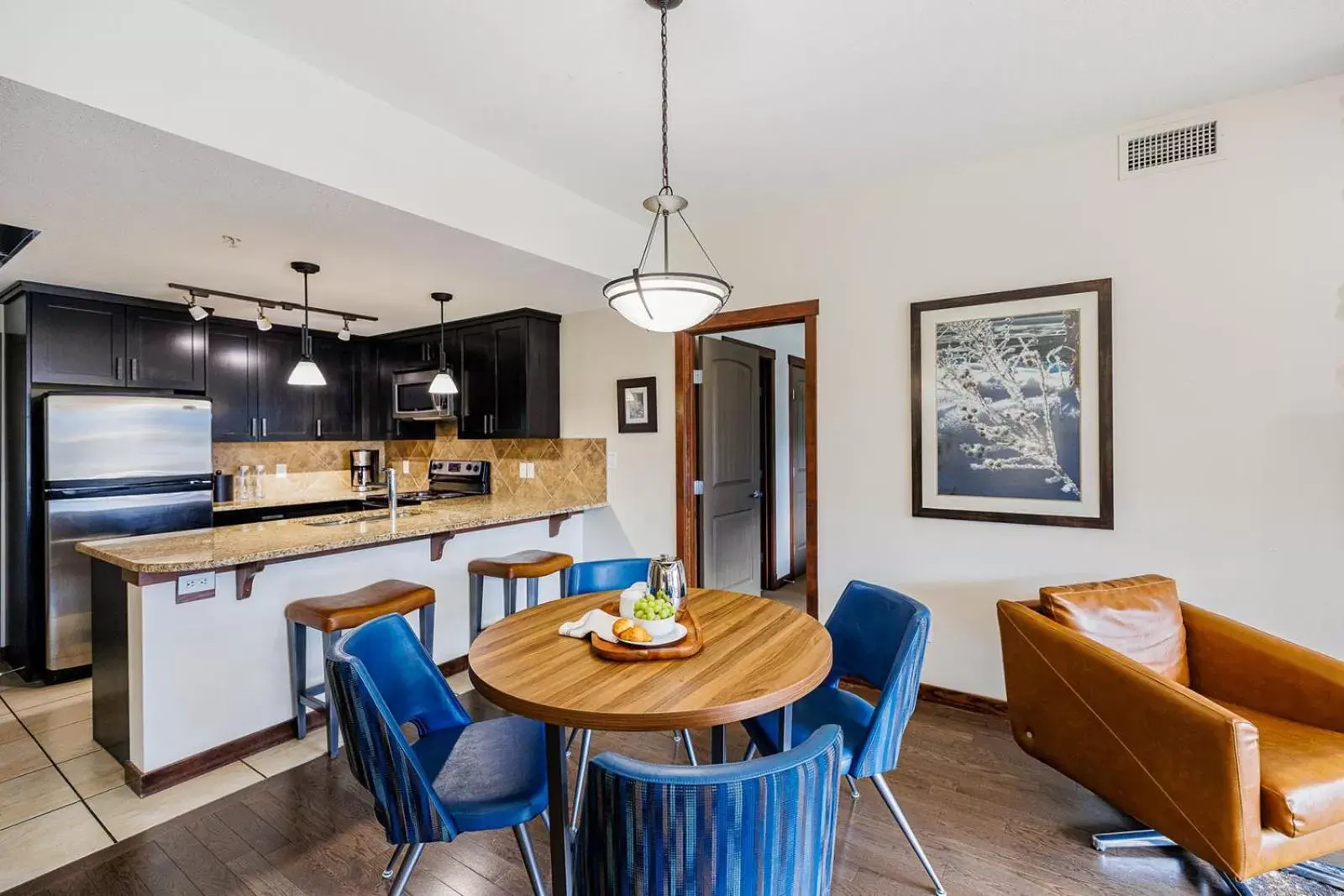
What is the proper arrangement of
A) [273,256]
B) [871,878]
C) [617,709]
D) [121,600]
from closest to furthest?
1. [617,709]
2. [871,878]
3. [121,600]
4. [273,256]

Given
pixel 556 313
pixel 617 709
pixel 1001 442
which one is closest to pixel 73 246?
pixel 556 313

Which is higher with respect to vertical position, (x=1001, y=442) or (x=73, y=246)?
(x=73, y=246)

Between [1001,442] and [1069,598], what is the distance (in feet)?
2.84

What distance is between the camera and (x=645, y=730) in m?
1.32

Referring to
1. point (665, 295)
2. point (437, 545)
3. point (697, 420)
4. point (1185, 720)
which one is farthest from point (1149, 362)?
point (437, 545)

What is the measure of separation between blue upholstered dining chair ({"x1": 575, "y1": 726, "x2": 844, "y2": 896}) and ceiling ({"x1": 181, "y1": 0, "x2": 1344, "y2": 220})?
202 centimetres

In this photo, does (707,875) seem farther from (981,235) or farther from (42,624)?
(42,624)

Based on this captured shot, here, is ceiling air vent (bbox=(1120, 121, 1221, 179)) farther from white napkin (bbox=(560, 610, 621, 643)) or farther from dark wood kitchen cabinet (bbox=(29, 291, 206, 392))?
dark wood kitchen cabinet (bbox=(29, 291, 206, 392))

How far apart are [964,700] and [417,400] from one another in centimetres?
427

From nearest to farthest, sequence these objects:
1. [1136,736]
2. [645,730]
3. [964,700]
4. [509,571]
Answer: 1. [645,730]
2. [1136,736]
3. [964,700]
4. [509,571]

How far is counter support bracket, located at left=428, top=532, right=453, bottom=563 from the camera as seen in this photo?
3.38m

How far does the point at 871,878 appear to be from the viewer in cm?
188

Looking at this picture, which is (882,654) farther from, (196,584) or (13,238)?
(13,238)

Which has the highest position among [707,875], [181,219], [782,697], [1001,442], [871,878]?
[181,219]
